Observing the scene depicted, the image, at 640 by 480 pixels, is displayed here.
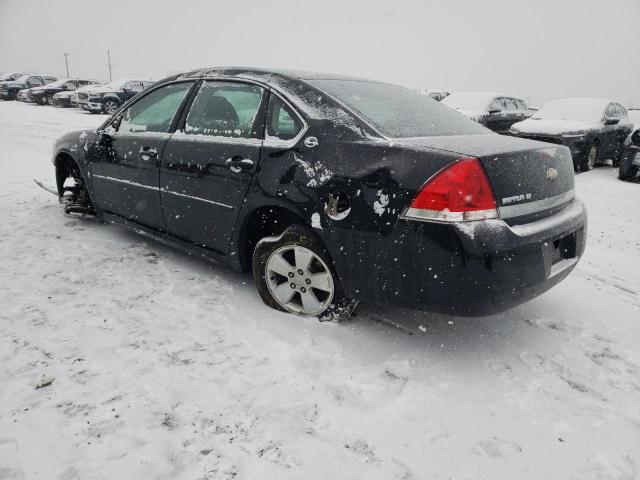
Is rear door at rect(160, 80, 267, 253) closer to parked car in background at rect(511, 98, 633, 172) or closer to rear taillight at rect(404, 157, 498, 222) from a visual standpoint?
rear taillight at rect(404, 157, 498, 222)

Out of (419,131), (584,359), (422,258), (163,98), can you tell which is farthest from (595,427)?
(163,98)

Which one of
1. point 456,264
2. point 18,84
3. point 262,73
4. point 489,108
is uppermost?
point 18,84

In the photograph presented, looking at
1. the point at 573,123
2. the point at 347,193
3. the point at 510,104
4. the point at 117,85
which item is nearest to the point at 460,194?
the point at 347,193

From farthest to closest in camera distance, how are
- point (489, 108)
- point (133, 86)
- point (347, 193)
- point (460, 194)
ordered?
1. point (133, 86)
2. point (489, 108)
3. point (347, 193)
4. point (460, 194)

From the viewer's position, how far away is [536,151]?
8.09 feet

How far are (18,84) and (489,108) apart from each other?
29016 millimetres

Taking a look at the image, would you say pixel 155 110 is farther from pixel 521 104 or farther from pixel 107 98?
pixel 107 98

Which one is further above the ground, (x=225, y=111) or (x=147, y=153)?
(x=225, y=111)

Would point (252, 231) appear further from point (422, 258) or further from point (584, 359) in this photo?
point (584, 359)

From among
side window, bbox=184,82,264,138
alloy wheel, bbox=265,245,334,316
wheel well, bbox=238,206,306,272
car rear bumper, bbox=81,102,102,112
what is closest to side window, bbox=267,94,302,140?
side window, bbox=184,82,264,138

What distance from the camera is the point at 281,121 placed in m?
2.82

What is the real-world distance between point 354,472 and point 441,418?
0.55m

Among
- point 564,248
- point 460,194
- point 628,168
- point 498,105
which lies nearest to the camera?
point 460,194

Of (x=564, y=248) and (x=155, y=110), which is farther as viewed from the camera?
(x=155, y=110)
